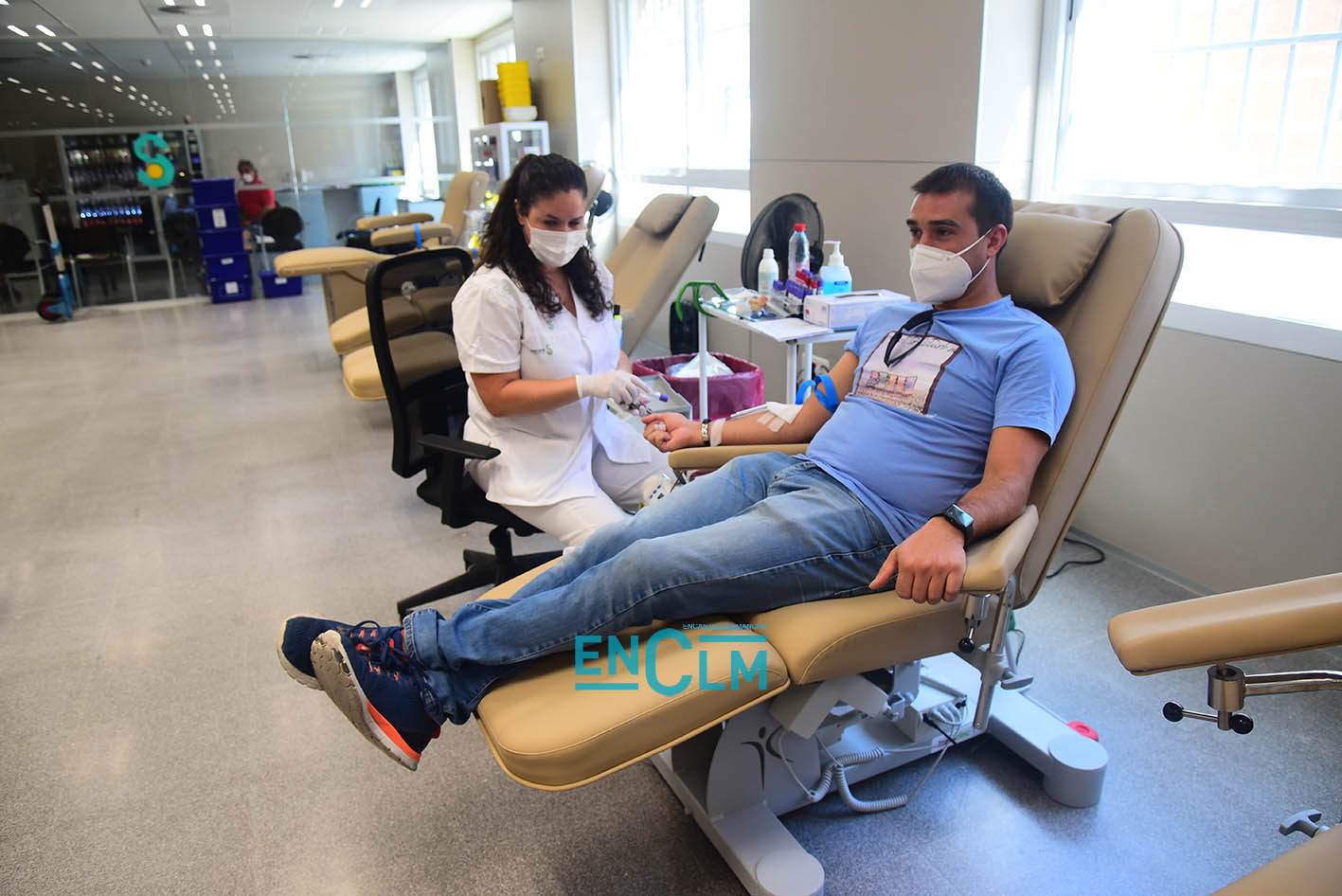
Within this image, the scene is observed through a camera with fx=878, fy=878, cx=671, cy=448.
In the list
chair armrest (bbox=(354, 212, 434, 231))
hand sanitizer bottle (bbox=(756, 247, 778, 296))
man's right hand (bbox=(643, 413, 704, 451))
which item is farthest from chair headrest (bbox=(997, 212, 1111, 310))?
chair armrest (bbox=(354, 212, 434, 231))

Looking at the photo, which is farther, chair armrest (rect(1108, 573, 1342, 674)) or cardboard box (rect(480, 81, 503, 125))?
cardboard box (rect(480, 81, 503, 125))

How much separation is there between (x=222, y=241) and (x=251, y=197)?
2.81ft

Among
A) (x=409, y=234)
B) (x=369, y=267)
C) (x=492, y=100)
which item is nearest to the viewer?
(x=369, y=267)

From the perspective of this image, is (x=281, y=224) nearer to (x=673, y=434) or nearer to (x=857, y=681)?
(x=673, y=434)

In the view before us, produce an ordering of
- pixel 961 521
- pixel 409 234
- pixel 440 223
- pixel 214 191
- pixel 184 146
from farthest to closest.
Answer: pixel 184 146 < pixel 214 191 < pixel 440 223 < pixel 409 234 < pixel 961 521

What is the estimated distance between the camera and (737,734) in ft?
4.82

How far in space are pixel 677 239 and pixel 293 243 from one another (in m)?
6.51

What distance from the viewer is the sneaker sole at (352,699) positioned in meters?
1.28

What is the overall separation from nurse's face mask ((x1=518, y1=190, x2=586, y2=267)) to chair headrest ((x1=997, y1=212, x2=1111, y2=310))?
2.92 feet

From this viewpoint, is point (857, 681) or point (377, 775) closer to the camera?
point (857, 681)

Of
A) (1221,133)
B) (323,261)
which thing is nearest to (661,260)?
(1221,133)

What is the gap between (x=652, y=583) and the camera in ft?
4.43

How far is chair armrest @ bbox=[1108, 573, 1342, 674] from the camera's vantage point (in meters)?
0.83

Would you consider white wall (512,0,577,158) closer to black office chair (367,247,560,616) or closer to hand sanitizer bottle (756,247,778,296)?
hand sanitizer bottle (756,247,778,296)
